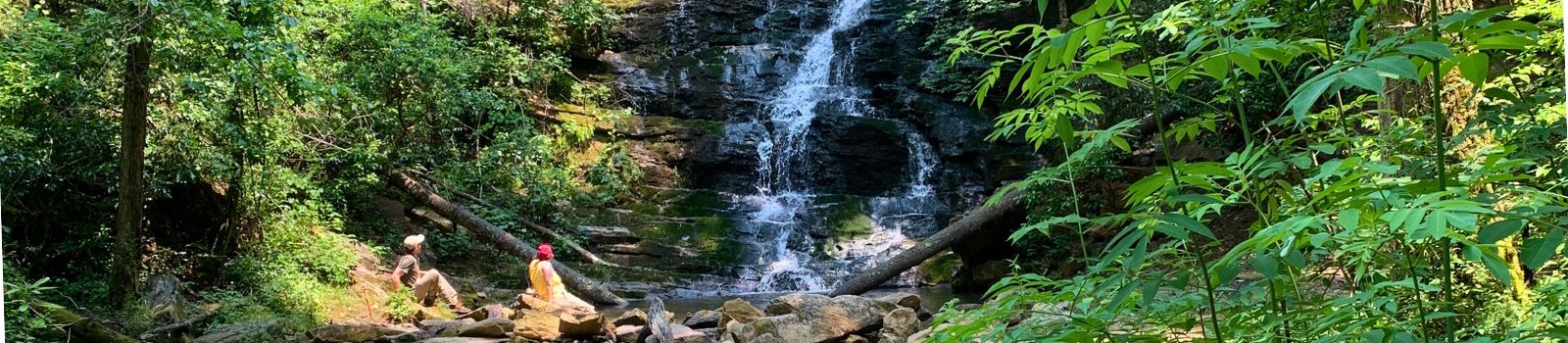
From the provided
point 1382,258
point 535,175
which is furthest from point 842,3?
point 1382,258

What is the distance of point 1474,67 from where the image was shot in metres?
1.25

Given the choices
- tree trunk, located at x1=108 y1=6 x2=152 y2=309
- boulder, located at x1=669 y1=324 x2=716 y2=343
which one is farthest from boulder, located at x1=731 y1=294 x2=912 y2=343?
tree trunk, located at x1=108 y1=6 x2=152 y2=309

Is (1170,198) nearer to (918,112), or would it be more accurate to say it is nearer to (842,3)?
(918,112)

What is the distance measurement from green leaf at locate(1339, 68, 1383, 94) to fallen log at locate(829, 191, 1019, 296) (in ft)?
28.6

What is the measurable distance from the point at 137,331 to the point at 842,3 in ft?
48.5

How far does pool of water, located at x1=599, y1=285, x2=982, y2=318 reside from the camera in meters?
9.79

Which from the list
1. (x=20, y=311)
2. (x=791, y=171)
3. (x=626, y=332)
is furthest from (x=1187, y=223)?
(x=791, y=171)

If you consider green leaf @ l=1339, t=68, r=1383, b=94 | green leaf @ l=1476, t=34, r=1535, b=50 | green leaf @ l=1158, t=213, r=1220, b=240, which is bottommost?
green leaf @ l=1158, t=213, r=1220, b=240

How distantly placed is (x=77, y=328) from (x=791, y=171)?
11.1 meters

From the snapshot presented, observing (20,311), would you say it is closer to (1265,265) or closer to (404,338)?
(404,338)

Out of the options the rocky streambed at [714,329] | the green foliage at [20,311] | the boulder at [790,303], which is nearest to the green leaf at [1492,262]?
the rocky streambed at [714,329]

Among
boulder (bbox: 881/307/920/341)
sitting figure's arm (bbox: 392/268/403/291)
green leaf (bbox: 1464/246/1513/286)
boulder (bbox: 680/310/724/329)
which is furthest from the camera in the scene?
sitting figure's arm (bbox: 392/268/403/291)

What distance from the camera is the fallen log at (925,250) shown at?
9.83m

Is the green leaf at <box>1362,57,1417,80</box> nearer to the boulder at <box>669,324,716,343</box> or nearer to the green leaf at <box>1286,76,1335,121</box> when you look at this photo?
the green leaf at <box>1286,76,1335,121</box>
